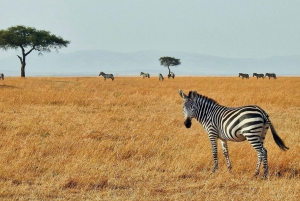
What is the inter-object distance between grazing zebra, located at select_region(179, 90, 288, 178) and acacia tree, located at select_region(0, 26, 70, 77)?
2219 inches

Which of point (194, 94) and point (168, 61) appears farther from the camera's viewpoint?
point (168, 61)

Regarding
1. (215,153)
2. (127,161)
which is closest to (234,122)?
(215,153)

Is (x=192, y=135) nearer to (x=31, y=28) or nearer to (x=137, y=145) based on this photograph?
(x=137, y=145)

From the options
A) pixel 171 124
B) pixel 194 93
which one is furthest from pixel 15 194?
pixel 171 124

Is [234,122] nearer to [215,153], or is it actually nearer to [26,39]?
[215,153]

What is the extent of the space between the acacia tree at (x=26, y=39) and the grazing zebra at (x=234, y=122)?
56.4 m

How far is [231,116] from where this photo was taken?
7152mm

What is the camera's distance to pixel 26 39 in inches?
2410

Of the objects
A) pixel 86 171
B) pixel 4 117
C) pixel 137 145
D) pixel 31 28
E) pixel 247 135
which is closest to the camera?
pixel 247 135

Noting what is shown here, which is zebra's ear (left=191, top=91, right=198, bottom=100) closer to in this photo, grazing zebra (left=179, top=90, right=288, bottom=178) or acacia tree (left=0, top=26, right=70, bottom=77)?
grazing zebra (left=179, top=90, right=288, bottom=178)

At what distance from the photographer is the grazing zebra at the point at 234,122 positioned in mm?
6828

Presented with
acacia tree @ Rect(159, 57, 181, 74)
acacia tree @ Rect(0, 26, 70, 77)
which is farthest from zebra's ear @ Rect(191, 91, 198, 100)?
acacia tree @ Rect(159, 57, 181, 74)

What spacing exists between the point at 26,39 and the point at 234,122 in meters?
59.3

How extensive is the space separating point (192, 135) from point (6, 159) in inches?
222
